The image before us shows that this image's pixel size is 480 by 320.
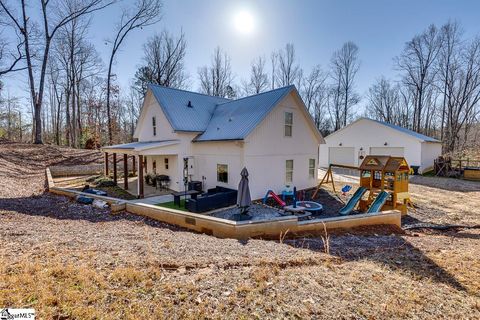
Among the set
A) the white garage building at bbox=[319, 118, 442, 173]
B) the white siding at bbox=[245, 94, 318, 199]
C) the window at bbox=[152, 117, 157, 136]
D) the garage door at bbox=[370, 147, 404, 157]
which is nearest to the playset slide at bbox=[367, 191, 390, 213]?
the white siding at bbox=[245, 94, 318, 199]

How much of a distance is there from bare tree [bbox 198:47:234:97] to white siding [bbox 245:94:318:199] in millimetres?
25312

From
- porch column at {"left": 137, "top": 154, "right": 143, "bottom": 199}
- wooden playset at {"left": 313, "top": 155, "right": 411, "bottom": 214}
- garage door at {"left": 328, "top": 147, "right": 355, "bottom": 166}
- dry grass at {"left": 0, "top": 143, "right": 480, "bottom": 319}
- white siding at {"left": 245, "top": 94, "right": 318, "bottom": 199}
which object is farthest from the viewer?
garage door at {"left": 328, "top": 147, "right": 355, "bottom": 166}

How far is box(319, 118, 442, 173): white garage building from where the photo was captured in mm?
21781

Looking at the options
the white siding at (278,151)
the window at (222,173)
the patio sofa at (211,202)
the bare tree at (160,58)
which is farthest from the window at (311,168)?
the bare tree at (160,58)

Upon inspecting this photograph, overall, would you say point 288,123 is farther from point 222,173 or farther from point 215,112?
point 215,112

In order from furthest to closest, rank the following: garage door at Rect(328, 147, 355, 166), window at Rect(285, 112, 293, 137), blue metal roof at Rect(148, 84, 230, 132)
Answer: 1. garage door at Rect(328, 147, 355, 166)
2. blue metal roof at Rect(148, 84, 230, 132)
3. window at Rect(285, 112, 293, 137)

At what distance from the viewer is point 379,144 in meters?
23.5

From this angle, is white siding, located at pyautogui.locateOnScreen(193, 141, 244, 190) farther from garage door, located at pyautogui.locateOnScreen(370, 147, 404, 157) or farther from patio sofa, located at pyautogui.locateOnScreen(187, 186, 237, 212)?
garage door, located at pyautogui.locateOnScreen(370, 147, 404, 157)

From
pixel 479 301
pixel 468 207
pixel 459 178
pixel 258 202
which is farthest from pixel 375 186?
pixel 459 178

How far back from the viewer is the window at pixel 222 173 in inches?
506

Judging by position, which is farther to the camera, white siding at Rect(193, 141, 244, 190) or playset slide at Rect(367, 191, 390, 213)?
white siding at Rect(193, 141, 244, 190)

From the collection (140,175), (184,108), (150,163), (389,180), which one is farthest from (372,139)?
(140,175)

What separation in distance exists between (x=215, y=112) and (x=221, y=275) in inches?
550

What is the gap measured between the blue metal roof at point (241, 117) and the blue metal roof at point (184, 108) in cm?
72
